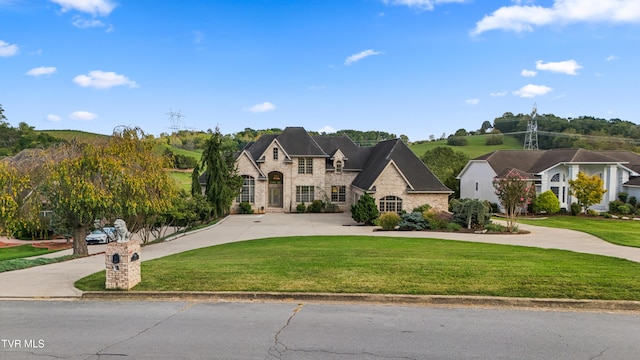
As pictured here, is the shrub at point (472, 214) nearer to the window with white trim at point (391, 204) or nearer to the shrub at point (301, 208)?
the window with white trim at point (391, 204)

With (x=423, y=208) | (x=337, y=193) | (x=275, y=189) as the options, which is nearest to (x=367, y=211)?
(x=423, y=208)

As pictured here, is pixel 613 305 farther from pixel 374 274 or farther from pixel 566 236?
pixel 566 236

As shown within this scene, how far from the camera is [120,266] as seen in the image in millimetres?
10180

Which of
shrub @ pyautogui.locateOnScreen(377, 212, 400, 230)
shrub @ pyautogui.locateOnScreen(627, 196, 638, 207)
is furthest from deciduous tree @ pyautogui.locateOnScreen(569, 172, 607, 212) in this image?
shrub @ pyautogui.locateOnScreen(377, 212, 400, 230)

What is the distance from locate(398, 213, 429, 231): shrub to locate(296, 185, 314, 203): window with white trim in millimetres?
16179

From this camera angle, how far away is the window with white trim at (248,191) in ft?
130

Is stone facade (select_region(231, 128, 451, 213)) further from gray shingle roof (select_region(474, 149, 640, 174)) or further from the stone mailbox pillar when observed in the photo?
the stone mailbox pillar

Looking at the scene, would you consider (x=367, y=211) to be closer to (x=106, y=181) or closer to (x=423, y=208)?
(x=423, y=208)

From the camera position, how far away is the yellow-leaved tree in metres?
16.4

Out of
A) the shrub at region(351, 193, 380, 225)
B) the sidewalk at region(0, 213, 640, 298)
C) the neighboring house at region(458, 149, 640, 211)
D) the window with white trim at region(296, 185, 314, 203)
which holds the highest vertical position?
the neighboring house at region(458, 149, 640, 211)

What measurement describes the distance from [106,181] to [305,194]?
25326 millimetres

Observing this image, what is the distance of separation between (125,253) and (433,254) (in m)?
10.1

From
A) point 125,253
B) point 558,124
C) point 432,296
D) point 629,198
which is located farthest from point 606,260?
point 558,124

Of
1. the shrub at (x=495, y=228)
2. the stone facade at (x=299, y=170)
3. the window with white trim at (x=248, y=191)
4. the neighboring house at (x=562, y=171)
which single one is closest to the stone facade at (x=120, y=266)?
the shrub at (x=495, y=228)
